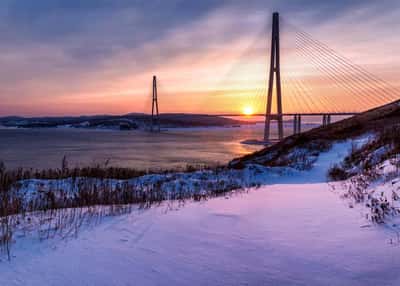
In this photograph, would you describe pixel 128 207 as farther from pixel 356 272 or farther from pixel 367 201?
pixel 367 201

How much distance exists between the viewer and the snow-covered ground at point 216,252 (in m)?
2.19

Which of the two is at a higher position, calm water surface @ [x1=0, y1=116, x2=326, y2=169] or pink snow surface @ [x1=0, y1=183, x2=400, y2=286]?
pink snow surface @ [x1=0, y1=183, x2=400, y2=286]

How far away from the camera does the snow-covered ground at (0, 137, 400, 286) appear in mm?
2193

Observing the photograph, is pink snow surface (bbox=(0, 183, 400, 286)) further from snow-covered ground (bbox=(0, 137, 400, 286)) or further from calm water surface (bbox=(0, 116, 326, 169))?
calm water surface (bbox=(0, 116, 326, 169))

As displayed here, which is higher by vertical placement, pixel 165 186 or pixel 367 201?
pixel 367 201

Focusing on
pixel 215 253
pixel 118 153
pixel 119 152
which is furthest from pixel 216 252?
pixel 119 152

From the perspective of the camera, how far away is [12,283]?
2098 mm

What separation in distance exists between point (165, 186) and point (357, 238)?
5.39 meters

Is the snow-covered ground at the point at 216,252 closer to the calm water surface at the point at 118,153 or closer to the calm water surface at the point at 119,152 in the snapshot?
the calm water surface at the point at 119,152

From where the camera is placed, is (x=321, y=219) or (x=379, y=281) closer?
(x=379, y=281)

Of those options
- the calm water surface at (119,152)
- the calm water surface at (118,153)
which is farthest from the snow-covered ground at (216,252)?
the calm water surface at (118,153)

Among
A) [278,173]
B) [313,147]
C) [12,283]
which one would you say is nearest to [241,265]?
[12,283]

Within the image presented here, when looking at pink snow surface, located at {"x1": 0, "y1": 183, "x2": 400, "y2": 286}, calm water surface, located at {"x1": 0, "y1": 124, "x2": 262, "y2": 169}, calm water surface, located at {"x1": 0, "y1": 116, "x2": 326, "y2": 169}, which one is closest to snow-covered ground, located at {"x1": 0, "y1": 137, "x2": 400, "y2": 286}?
pink snow surface, located at {"x1": 0, "y1": 183, "x2": 400, "y2": 286}

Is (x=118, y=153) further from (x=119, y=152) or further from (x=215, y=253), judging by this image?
(x=215, y=253)
